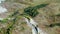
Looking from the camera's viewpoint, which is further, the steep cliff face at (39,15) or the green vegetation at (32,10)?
the green vegetation at (32,10)

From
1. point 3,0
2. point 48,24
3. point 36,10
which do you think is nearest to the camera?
point 48,24

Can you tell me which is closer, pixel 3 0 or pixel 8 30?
pixel 8 30

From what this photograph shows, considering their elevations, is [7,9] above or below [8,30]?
above

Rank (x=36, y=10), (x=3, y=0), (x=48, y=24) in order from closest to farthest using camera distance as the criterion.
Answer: (x=48, y=24) → (x=36, y=10) → (x=3, y=0)

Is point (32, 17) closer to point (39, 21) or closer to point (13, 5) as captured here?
point (39, 21)

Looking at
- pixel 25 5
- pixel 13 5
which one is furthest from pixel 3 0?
pixel 25 5

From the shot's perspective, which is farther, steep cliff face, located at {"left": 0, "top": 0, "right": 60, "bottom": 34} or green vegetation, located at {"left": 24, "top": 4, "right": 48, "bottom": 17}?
green vegetation, located at {"left": 24, "top": 4, "right": 48, "bottom": 17}

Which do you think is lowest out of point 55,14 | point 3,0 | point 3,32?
point 3,32

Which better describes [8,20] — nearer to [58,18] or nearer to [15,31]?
[15,31]
